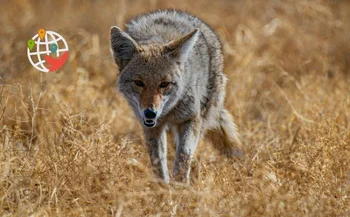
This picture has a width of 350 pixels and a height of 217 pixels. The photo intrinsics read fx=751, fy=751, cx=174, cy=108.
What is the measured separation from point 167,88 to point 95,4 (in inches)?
282

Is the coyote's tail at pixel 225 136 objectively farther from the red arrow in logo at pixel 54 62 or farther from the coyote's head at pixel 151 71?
the red arrow in logo at pixel 54 62

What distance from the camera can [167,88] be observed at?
560cm

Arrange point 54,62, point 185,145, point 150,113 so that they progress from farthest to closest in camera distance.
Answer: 1. point 54,62
2. point 185,145
3. point 150,113

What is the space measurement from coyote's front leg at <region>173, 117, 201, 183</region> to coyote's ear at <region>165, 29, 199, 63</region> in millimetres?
567

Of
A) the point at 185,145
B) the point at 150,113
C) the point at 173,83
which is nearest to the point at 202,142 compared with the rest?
the point at 185,145

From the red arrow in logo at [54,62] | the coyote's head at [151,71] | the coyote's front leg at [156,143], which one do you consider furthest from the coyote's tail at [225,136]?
the red arrow in logo at [54,62]

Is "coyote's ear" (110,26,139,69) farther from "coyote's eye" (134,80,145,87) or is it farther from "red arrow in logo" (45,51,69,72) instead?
"red arrow in logo" (45,51,69,72)

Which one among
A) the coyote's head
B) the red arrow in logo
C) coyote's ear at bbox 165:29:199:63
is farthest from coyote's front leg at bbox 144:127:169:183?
the red arrow in logo

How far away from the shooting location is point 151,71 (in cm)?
561

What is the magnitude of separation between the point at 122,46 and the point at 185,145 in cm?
92

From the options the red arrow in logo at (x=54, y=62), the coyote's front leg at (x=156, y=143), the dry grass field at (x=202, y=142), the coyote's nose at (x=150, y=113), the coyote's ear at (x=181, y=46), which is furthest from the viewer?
the red arrow in logo at (x=54, y=62)

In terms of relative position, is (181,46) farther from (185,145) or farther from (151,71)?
(185,145)

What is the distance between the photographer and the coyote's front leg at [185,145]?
18.7 ft

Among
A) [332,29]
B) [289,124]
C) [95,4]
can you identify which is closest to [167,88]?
[289,124]
